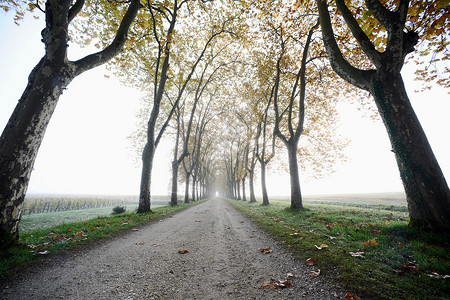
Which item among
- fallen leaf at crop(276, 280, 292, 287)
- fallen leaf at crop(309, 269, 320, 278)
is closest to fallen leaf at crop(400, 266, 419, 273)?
fallen leaf at crop(309, 269, 320, 278)

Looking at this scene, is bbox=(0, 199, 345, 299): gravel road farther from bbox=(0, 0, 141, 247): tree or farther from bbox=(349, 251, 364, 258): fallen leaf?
bbox=(0, 0, 141, 247): tree

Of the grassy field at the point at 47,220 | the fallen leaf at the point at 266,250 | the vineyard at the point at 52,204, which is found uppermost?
the fallen leaf at the point at 266,250

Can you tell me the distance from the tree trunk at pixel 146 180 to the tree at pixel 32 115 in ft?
21.2

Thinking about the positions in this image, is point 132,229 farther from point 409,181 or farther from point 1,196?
point 409,181

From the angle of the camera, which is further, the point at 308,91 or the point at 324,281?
the point at 308,91

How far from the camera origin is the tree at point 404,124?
13.3 feet

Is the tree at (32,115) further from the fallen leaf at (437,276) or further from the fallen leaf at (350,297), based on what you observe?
the fallen leaf at (437,276)

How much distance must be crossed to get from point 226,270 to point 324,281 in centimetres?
169

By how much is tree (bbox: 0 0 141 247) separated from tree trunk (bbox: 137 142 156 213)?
6.45 metres

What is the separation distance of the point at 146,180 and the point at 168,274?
831 centimetres

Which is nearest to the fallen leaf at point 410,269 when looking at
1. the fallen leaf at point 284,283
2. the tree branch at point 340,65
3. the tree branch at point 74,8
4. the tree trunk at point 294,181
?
the fallen leaf at point 284,283

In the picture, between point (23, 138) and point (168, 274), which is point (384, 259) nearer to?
point (168, 274)

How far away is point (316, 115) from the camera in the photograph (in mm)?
14938

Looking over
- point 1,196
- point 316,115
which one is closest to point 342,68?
point 1,196
